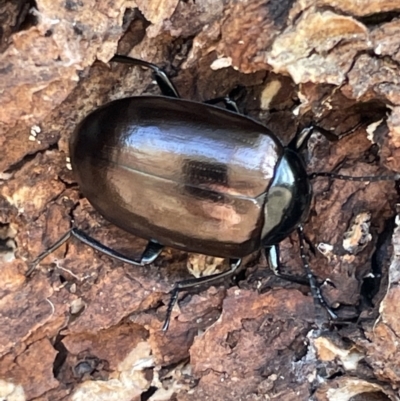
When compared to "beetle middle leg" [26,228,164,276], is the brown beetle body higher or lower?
higher

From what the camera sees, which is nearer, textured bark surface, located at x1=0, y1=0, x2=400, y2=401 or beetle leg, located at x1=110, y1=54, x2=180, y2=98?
textured bark surface, located at x1=0, y1=0, x2=400, y2=401

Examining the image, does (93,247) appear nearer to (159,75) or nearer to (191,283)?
(191,283)

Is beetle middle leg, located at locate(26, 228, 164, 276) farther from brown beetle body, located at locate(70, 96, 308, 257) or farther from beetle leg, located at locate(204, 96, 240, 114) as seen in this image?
beetle leg, located at locate(204, 96, 240, 114)

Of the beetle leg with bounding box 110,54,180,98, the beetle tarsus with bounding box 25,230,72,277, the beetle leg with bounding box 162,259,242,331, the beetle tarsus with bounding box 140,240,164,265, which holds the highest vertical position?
the beetle leg with bounding box 110,54,180,98

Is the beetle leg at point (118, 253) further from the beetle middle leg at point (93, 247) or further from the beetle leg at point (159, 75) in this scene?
the beetle leg at point (159, 75)

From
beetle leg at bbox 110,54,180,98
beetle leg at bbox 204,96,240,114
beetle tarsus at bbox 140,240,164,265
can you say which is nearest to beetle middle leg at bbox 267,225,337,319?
beetle tarsus at bbox 140,240,164,265

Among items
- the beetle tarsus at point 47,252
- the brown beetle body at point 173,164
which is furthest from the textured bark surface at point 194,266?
the brown beetle body at point 173,164

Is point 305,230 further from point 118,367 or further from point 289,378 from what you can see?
point 118,367
